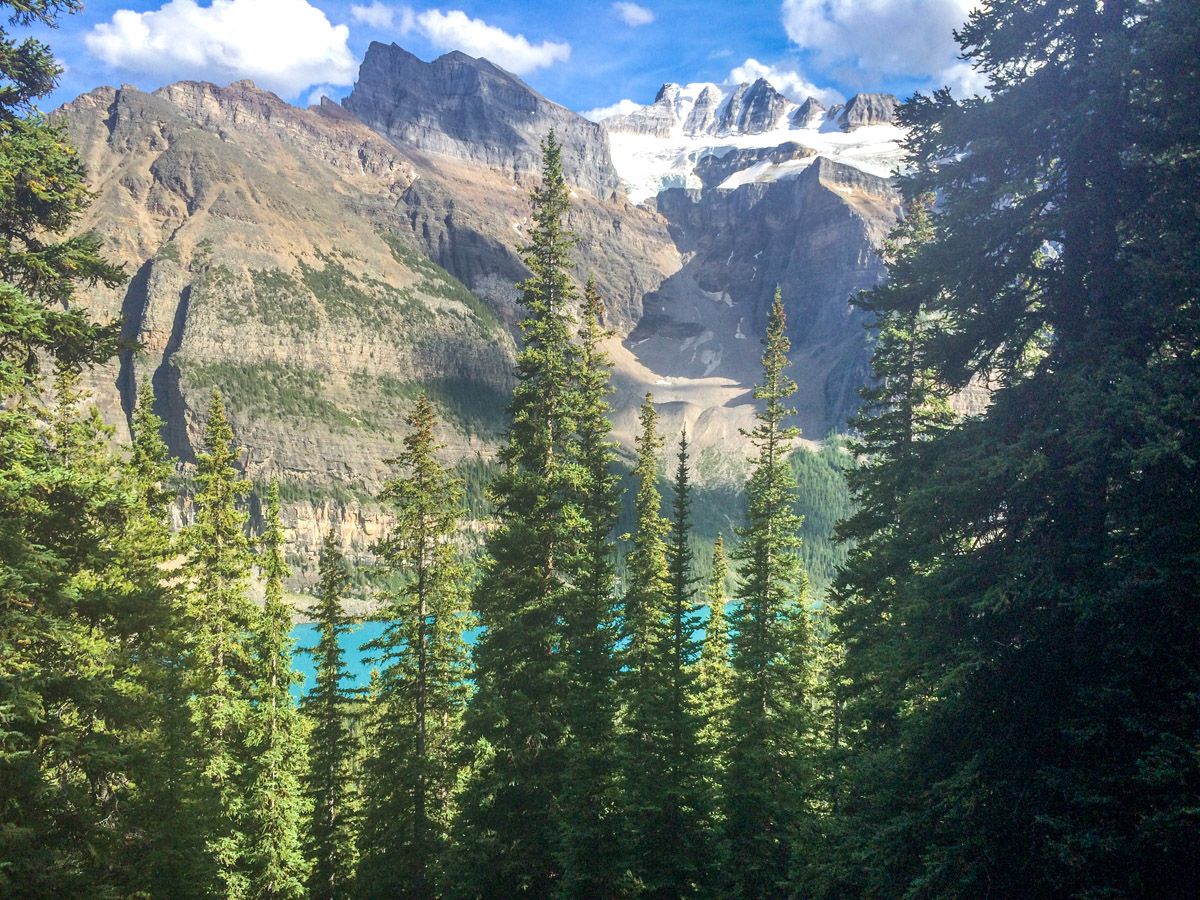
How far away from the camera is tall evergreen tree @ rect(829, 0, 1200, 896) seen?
8.34 metres

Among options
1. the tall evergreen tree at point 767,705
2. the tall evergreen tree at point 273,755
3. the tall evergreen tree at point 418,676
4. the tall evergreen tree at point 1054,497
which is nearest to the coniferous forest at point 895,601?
the tall evergreen tree at point 1054,497

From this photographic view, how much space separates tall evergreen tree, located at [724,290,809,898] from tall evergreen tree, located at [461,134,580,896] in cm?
543

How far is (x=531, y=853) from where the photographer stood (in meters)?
18.1

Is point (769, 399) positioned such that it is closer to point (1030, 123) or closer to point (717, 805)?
point (717, 805)

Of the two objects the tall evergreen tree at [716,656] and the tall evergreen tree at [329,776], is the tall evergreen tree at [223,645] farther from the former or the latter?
the tall evergreen tree at [716,656]

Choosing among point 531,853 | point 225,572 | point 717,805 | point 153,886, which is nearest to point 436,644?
point 225,572

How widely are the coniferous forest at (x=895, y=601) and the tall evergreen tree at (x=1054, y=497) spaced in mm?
48

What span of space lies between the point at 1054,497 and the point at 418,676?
66.3ft

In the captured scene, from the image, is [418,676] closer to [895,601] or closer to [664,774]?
[664,774]

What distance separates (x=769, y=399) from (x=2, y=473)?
2630 centimetres

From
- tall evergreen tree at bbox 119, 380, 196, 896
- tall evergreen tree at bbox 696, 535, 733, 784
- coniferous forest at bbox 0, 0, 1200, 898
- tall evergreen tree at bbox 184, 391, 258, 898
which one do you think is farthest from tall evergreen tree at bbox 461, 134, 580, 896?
tall evergreen tree at bbox 696, 535, 733, 784

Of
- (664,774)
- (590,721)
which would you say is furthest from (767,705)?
(590,721)

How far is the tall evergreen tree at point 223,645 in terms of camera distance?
66.7ft

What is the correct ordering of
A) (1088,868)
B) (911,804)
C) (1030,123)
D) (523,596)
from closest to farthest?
(1088,868), (911,804), (1030,123), (523,596)
